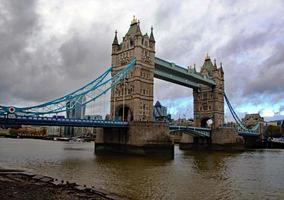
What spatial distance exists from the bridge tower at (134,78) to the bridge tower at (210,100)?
25.5 meters

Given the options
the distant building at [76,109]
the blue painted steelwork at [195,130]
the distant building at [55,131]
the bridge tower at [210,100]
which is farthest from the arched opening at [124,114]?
the distant building at [55,131]

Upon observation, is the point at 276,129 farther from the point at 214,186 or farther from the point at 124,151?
the point at 214,186

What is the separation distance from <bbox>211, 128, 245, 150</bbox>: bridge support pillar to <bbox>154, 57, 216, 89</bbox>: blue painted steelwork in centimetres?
1149

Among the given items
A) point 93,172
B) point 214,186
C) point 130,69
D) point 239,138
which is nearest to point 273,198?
point 214,186

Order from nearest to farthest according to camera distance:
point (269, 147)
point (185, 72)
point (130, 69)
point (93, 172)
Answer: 1. point (93, 172)
2. point (130, 69)
3. point (185, 72)
4. point (269, 147)

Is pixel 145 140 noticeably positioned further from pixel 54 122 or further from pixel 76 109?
pixel 76 109

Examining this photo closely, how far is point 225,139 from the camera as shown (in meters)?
68.1

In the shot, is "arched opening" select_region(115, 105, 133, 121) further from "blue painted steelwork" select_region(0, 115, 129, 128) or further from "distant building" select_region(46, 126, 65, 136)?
"distant building" select_region(46, 126, 65, 136)

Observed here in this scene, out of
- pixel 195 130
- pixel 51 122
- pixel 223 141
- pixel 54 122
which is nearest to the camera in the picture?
pixel 51 122

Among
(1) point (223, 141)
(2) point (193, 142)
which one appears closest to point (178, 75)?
(1) point (223, 141)

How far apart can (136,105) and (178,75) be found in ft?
54.2

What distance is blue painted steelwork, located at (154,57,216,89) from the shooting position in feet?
193

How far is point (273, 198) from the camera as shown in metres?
17.9

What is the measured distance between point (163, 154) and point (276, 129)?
91.6 m
